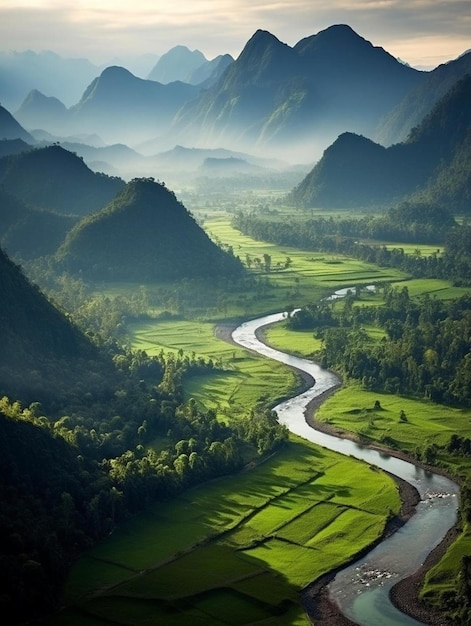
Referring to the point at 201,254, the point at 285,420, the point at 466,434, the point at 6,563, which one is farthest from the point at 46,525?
the point at 201,254

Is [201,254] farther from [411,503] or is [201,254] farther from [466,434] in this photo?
[411,503]

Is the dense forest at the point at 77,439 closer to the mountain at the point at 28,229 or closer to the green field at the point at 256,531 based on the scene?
the green field at the point at 256,531

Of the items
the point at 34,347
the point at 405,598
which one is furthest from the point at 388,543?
the point at 34,347

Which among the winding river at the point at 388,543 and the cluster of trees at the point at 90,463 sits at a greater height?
the cluster of trees at the point at 90,463

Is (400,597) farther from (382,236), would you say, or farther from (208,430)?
(382,236)

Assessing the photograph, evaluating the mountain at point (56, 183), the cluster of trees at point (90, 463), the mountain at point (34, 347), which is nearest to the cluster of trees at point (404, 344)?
the cluster of trees at point (90, 463)
